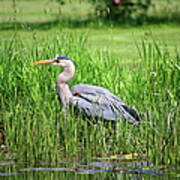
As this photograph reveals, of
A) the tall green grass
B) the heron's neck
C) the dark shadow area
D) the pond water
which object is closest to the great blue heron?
the heron's neck

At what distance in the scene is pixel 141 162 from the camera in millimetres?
3957

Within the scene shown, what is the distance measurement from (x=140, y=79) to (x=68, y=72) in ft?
2.78

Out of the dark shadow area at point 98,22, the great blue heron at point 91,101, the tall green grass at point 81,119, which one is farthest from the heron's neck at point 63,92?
the dark shadow area at point 98,22

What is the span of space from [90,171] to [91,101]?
112 cm

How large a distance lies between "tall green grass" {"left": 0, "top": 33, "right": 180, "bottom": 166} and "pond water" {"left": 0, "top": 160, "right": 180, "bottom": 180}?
0.13 meters

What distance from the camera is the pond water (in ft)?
12.1

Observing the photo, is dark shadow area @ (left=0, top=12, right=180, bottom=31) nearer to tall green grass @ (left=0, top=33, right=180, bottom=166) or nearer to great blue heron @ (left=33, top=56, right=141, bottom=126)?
tall green grass @ (left=0, top=33, right=180, bottom=166)

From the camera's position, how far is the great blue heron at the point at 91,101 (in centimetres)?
466

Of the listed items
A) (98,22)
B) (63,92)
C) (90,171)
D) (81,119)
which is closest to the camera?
(90,171)

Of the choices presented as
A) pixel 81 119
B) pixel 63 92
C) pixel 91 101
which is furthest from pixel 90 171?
pixel 63 92

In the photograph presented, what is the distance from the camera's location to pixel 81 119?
4.73 metres

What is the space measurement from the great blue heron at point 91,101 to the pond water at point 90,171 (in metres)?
0.72

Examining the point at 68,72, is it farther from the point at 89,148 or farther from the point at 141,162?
the point at 141,162

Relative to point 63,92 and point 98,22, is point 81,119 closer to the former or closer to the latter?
point 63,92
